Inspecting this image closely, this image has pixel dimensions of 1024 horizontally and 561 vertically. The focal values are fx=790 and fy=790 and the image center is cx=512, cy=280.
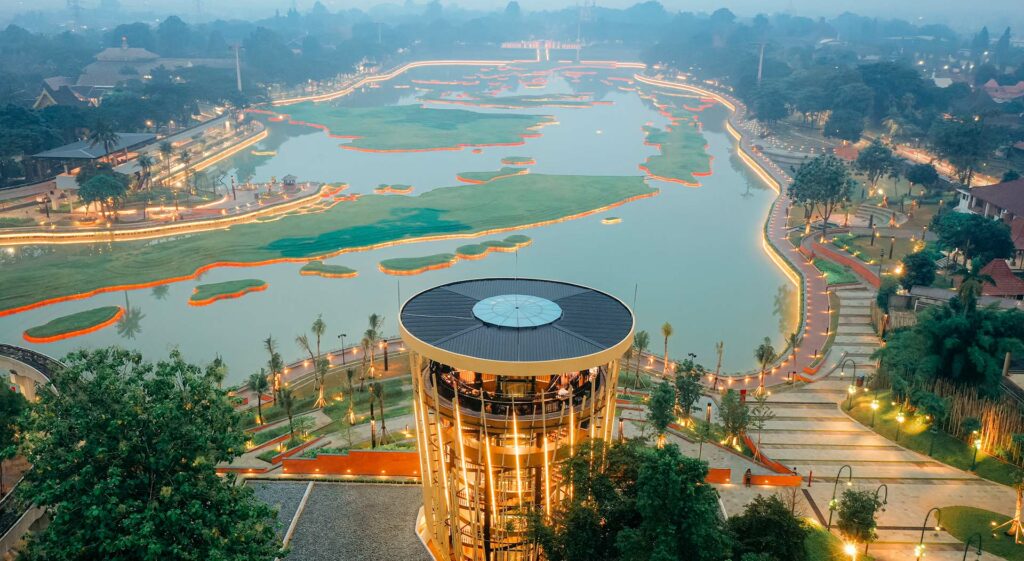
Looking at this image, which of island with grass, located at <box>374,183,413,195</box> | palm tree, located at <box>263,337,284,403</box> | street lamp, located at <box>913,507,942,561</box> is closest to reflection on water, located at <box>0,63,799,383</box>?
island with grass, located at <box>374,183,413,195</box>

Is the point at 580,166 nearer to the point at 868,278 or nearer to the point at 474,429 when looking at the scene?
the point at 868,278

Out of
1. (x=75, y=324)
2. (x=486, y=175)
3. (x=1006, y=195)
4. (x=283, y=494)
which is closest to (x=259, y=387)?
(x=283, y=494)

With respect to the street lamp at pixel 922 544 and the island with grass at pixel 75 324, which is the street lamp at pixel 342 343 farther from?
the street lamp at pixel 922 544

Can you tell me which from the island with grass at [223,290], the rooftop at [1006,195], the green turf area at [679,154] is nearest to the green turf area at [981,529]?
the rooftop at [1006,195]

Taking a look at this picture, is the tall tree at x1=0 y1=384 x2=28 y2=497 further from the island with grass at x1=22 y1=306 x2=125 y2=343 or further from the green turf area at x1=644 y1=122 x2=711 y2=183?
the green turf area at x1=644 y1=122 x2=711 y2=183

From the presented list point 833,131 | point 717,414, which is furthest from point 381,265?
point 833,131

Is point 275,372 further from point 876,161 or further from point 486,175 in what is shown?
point 876,161
